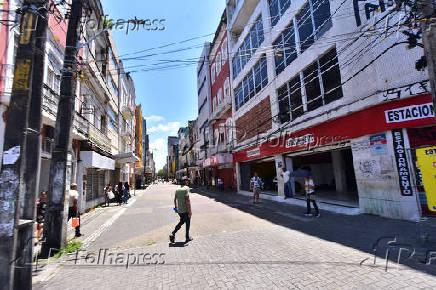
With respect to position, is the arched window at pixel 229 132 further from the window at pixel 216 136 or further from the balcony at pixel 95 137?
the balcony at pixel 95 137

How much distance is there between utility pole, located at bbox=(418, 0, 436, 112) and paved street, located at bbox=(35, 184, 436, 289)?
142 inches

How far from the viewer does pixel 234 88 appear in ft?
74.2

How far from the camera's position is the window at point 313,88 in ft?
33.1

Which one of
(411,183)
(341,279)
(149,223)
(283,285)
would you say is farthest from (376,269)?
(149,223)

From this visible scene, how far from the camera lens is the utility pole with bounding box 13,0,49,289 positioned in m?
3.23

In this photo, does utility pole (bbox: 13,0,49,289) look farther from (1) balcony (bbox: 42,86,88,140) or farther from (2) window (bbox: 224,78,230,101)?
(2) window (bbox: 224,78,230,101)

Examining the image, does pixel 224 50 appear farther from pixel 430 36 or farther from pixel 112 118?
pixel 430 36

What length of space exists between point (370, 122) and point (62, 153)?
10.1 meters

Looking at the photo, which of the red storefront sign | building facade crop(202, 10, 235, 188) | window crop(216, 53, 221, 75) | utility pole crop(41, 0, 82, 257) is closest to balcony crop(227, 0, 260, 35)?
building facade crop(202, 10, 235, 188)

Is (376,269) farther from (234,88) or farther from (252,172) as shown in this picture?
(234,88)

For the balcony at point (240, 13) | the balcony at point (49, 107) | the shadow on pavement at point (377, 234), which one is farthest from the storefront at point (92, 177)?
the balcony at point (240, 13)

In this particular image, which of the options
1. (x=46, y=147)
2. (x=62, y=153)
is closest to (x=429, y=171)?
(x=62, y=153)

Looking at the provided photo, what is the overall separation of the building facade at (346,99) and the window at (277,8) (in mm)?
66

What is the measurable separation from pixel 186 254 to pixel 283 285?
8.03 feet
